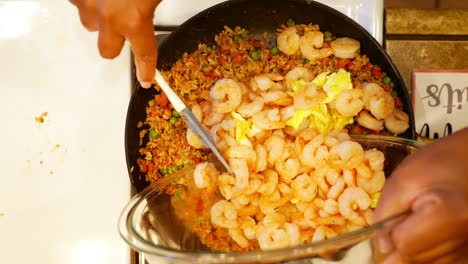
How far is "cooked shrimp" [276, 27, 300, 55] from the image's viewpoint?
42.9 inches

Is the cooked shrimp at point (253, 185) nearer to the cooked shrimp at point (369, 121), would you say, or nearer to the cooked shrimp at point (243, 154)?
the cooked shrimp at point (243, 154)

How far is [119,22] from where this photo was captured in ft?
2.59

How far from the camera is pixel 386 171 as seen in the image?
0.95m

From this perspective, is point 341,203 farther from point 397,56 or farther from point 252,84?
point 397,56

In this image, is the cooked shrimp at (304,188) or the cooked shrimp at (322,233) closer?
the cooked shrimp at (322,233)

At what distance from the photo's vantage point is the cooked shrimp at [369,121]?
1065mm

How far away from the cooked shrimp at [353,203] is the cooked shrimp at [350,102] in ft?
0.63

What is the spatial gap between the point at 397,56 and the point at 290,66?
293 mm

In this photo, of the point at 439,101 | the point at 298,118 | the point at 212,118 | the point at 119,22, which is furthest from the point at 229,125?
the point at 439,101

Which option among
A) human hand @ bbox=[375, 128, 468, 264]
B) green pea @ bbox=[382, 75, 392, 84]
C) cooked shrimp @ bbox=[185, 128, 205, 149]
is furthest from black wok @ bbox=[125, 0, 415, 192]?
human hand @ bbox=[375, 128, 468, 264]

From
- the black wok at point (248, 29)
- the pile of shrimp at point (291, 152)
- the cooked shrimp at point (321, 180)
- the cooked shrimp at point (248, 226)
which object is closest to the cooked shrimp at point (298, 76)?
the pile of shrimp at point (291, 152)

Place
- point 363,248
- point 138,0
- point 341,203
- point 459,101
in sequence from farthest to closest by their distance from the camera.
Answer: point 459,101
point 341,203
point 138,0
point 363,248

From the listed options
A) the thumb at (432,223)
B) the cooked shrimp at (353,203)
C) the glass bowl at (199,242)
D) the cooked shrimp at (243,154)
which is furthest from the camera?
the cooked shrimp at (243,154)

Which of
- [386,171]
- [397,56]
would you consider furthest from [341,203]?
[397,56]
